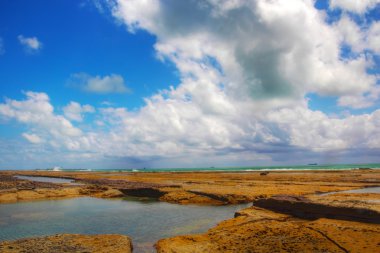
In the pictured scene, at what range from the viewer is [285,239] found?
29.7ft

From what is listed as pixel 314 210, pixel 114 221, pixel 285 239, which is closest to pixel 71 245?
pixel 114 221

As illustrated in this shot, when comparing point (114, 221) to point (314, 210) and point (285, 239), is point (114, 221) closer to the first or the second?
point (285, 239)

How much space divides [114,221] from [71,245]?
5.82 meters

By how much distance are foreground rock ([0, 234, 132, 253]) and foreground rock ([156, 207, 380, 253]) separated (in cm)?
145

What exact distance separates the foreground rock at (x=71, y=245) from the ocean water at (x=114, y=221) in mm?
822

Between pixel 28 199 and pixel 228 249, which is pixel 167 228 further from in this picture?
pixel 28 199

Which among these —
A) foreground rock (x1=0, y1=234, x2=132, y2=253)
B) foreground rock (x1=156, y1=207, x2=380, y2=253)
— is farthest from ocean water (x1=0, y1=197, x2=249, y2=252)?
foreground rock (x1=156, y1=207, x2=380, y2=253)

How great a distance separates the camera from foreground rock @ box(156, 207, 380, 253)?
8352 millimetres

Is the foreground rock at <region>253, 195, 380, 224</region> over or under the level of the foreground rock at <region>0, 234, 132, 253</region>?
over

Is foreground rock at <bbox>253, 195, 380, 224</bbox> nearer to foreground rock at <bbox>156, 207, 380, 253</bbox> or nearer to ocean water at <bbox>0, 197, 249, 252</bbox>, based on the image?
foreground rock at <bbox>156, 207, 380, 253</bbox>

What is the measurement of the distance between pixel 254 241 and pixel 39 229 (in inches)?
415

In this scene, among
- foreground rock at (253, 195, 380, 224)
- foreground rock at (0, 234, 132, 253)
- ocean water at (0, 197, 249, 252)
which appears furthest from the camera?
ocean water at (0, 197, 249, 252)

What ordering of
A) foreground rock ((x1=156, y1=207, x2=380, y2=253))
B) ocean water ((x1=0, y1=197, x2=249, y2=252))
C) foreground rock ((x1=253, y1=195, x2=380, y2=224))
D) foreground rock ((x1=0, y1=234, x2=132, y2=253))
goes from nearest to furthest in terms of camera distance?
foreground rock ((x1=156, y1=207, x2=380, y2=253))
foreground rock ((x1=0, y1=234, x2=132, y2=253))
foreground rock ((x1=253, y1=195, x2=380, y2=224))
ocean water ((x1=0, y1=197, x2=249, y2=252))

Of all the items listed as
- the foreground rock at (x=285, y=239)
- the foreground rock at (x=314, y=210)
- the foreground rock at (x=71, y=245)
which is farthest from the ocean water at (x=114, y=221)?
the foreground rock at (x=314, y=210)
